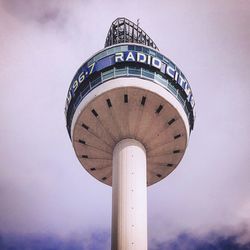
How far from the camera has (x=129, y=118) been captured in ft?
105

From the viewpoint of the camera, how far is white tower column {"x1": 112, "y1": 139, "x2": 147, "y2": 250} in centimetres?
2817

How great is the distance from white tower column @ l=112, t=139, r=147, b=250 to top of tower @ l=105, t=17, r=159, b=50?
39.6 ft

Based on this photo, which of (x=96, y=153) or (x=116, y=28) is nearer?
(x=96, y=153)

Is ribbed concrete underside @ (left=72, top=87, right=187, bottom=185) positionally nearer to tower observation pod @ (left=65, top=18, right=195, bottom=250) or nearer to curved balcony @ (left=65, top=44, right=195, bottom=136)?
tower observation pod @ (left=65, top=18, right=195, bottom=250)

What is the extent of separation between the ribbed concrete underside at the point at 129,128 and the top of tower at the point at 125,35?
9.78m

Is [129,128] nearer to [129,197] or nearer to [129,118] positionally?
[129,118]

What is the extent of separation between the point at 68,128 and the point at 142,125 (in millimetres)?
8017

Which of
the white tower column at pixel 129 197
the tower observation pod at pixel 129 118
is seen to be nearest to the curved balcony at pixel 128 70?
the tower observation pod at pixel 129 118

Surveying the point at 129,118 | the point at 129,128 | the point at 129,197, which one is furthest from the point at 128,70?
the point at 129,197

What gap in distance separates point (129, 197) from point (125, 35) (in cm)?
1786

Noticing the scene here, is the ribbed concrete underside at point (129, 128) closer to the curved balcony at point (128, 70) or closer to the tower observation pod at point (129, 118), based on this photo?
the tower observation pod at point (129, 118)

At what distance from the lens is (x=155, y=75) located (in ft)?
106

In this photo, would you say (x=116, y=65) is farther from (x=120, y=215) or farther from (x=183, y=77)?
(x=120, y=215)

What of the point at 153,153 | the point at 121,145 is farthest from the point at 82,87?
the point at 153,153
